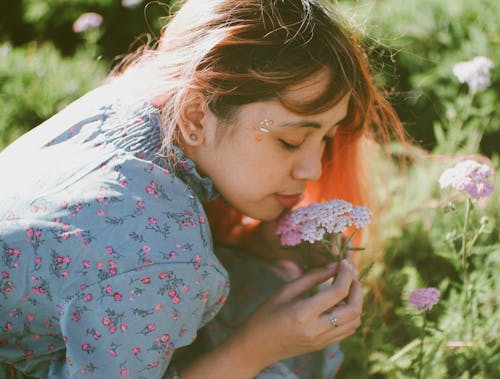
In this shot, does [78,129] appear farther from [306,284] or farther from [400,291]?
[400,291]

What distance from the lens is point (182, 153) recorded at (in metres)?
1.54

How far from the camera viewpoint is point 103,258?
1.35 m

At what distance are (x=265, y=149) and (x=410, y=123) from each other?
1.04 metres

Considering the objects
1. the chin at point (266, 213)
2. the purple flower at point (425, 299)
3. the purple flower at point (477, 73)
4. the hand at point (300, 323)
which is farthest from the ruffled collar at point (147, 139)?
the purple flower at point (477, 73)

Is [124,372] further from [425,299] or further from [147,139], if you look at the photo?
[425,299]

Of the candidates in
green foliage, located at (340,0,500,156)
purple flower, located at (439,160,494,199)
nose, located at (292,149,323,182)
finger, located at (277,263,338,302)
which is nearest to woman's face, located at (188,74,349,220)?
nose, located at (292,149,323,182)

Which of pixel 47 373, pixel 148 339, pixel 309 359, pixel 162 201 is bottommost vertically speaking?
pixel 309 359

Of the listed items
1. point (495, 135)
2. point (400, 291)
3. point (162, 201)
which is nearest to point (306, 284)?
point (162, 201)

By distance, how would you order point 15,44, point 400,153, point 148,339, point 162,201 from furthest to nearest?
point 15,44 → point 400,153 → point 162,201 → point 148,339

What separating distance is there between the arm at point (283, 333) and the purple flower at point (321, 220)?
0.15m

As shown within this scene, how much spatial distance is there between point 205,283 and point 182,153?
1.14ft

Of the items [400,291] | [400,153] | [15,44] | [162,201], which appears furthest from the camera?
[15,44]

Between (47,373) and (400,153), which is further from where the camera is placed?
(400,153)

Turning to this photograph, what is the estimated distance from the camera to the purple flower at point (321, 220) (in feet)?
4.85
